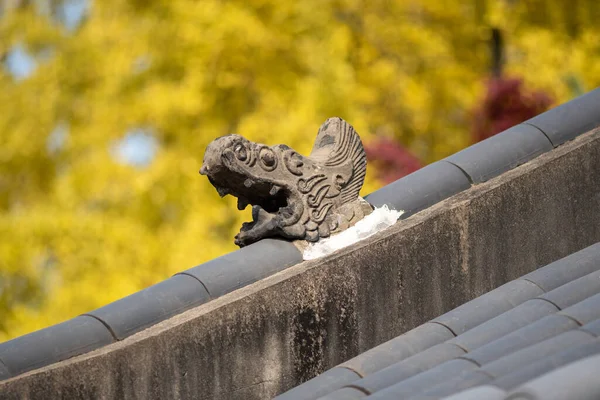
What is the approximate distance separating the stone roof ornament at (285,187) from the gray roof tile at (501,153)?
553 mm

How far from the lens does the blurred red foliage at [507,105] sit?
33.1 ft

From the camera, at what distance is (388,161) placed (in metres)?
9.65

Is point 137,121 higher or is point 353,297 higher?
point 137,121

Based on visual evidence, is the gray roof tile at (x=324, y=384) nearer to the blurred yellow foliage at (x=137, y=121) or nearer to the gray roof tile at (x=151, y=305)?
the gray roof tile at (x=151, y=305)

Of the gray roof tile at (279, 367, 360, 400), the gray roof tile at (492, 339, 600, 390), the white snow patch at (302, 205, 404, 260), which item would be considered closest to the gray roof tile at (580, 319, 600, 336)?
the gray roof tile at (492, 339, 600, 390)

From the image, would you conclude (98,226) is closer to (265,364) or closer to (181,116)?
(181,116)

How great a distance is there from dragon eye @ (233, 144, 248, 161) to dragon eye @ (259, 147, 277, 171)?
0.26ft

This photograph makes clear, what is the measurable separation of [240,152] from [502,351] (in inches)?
56.1

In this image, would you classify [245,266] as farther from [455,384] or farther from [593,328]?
[593,328]

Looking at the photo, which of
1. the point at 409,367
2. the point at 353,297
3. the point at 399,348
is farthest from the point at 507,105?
the point at 409,367

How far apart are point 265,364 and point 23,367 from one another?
92 cm

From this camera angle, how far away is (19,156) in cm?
1026

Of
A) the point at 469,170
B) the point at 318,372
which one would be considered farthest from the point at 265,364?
the point at 469,170

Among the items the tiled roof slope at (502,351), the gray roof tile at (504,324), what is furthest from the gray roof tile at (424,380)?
the gray roof tile at (504,324)
